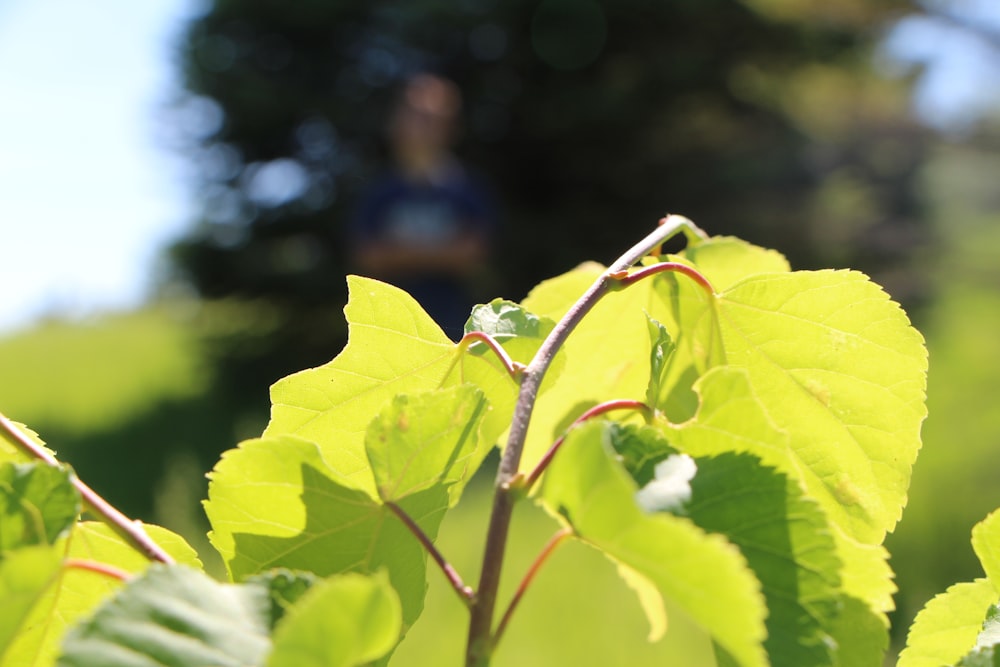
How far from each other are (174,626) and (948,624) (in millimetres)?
300

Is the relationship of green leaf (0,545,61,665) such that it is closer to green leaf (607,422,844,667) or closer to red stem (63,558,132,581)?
red stem (63,558,132,581)

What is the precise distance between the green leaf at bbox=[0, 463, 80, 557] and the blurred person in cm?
355

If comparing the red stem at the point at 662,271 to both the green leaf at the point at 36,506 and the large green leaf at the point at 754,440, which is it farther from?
the green leaf at the point at 36,506

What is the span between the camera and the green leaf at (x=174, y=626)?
25 cm

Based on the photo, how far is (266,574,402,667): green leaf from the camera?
0.74ft

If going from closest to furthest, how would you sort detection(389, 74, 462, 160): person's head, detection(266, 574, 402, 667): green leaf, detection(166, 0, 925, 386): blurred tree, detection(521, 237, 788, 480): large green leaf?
detection(266, 574, 402, 667): green leaf < detection(521, 237, 788, 480): large green leaf < detection(389, 74, 462, 160): person's head < detection(166, 0, 925, 386): blurred tree

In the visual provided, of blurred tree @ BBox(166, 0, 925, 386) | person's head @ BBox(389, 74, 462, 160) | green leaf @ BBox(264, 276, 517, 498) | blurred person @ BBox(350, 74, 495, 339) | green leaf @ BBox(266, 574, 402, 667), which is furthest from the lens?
blurred tree @ BBox(166, 0, 925, 386)

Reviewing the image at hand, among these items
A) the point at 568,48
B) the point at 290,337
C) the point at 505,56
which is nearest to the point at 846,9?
the point at 568,48

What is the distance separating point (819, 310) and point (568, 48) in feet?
22.6

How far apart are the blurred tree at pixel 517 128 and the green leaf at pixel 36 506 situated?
6.17 metres

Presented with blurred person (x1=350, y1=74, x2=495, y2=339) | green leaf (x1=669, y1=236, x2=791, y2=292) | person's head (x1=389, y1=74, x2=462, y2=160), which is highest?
person's head (x1=389, y1=74, x2=462, y2=160)

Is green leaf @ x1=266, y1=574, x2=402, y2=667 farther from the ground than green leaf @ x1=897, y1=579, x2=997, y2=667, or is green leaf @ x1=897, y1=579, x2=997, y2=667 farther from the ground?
green leaf @ x1=266, y1=574, x2=402, y2=667

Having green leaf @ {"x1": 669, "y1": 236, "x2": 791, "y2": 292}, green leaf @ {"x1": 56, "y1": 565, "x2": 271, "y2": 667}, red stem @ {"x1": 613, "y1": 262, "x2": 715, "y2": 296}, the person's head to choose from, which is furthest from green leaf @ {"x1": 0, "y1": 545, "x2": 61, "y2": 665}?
the person's head

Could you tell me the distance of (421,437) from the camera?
347mm
